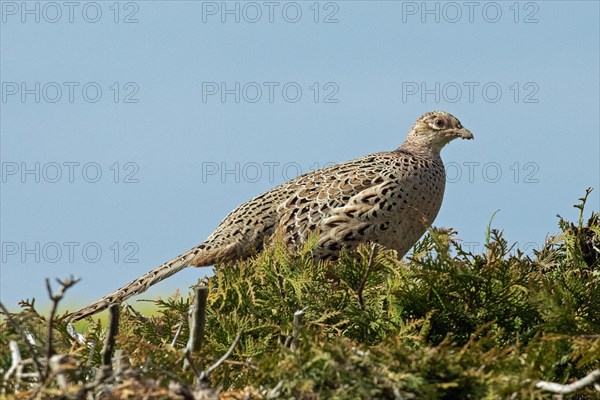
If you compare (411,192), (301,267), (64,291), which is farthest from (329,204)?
(64,291)

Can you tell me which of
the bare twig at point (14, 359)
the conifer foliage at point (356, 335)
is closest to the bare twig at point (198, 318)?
the conifer foliage at point (356, 335)

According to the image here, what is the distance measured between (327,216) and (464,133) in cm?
285

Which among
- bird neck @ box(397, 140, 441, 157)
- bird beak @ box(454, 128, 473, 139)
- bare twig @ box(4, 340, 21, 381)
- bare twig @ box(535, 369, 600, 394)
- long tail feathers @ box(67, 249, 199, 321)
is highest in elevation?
bird beak @ box(454, 128, 473, 139)

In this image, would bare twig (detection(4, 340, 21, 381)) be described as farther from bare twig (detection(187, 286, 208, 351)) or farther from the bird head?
the bird head

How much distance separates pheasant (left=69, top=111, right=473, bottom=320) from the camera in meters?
8.98

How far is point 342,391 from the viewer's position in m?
2.89

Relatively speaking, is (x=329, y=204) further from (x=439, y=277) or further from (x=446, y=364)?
(x=446, y=364)

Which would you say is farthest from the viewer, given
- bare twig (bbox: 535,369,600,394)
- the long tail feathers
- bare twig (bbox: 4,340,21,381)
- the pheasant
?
the pheasant

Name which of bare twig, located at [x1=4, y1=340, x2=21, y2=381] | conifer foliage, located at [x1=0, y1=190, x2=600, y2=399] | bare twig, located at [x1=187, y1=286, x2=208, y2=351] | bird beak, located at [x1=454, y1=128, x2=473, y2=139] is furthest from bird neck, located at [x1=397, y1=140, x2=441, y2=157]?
bare twig, located at [x1=4, y1=340, x2=21, y2=381]

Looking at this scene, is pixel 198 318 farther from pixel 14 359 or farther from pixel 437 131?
pixel 437 131

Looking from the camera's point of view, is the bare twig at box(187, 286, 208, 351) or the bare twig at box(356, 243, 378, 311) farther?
the bare twig at box(356, 243, 378, 311)

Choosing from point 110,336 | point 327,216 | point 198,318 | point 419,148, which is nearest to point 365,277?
point 198,318

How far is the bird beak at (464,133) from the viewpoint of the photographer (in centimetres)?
1112

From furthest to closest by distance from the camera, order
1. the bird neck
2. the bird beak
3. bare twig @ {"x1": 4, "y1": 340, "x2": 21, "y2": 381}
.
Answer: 1. the bird beak
2. the bird neck
3. bare twig @ {"x1": 4, "y1": 340, "x2": 21, "y2": 381}
